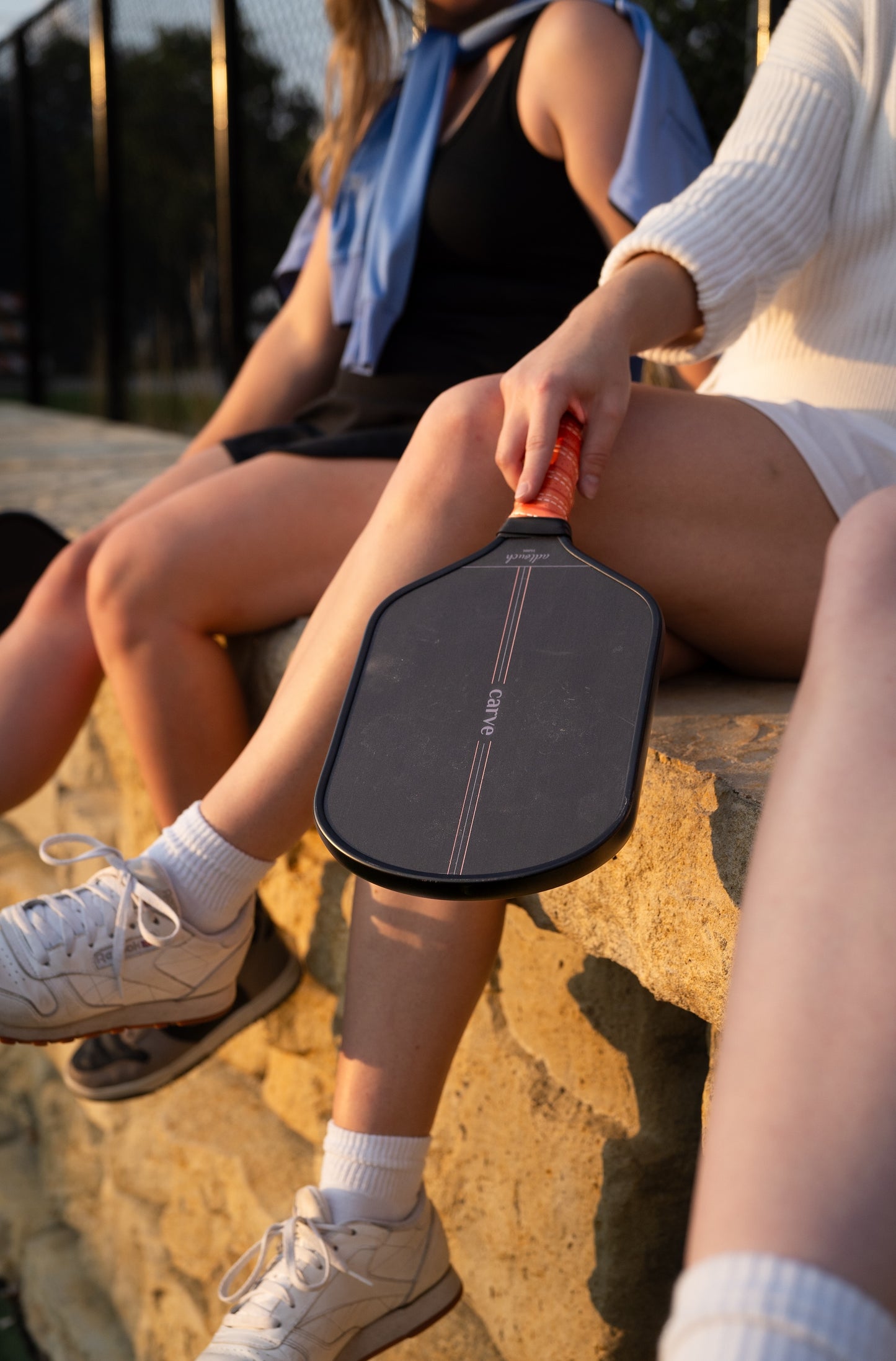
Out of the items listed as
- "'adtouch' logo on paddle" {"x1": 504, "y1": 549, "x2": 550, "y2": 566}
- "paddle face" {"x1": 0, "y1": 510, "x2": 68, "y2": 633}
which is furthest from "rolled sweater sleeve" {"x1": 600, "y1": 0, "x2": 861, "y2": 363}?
"paddle face" {"x1": 0, "y1": 510, "x2": 68, "y2": 633}

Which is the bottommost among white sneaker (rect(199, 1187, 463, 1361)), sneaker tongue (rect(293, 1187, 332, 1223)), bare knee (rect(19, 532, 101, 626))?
white sneaker (rect(199, 1187, 463, 1361))

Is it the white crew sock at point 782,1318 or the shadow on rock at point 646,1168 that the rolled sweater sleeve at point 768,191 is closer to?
the shadow on rock at point 646,1168

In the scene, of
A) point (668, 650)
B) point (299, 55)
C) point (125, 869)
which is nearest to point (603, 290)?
point (668, 650)

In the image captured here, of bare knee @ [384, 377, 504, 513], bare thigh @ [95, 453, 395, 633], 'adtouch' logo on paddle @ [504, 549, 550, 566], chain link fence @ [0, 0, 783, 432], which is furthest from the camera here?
chain link fence @ [0, 0, 783, 432]

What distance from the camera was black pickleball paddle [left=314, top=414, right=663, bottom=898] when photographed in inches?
29.2

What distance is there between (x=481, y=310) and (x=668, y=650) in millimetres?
706

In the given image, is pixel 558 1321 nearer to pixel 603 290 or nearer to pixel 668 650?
pixel 668 650

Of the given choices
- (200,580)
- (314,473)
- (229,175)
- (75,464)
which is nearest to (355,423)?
(314,473)

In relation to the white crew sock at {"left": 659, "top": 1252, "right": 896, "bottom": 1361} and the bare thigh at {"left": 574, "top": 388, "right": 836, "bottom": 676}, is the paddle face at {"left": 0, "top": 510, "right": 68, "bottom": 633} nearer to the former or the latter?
the bare thigh at {"left": 574, "top": 388, "right": 836, "bottom": 676}

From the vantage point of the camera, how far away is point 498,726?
0.81 metres

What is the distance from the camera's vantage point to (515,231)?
159cm

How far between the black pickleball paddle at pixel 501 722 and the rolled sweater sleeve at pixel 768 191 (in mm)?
308

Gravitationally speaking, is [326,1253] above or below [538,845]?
below

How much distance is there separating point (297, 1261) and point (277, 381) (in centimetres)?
138
